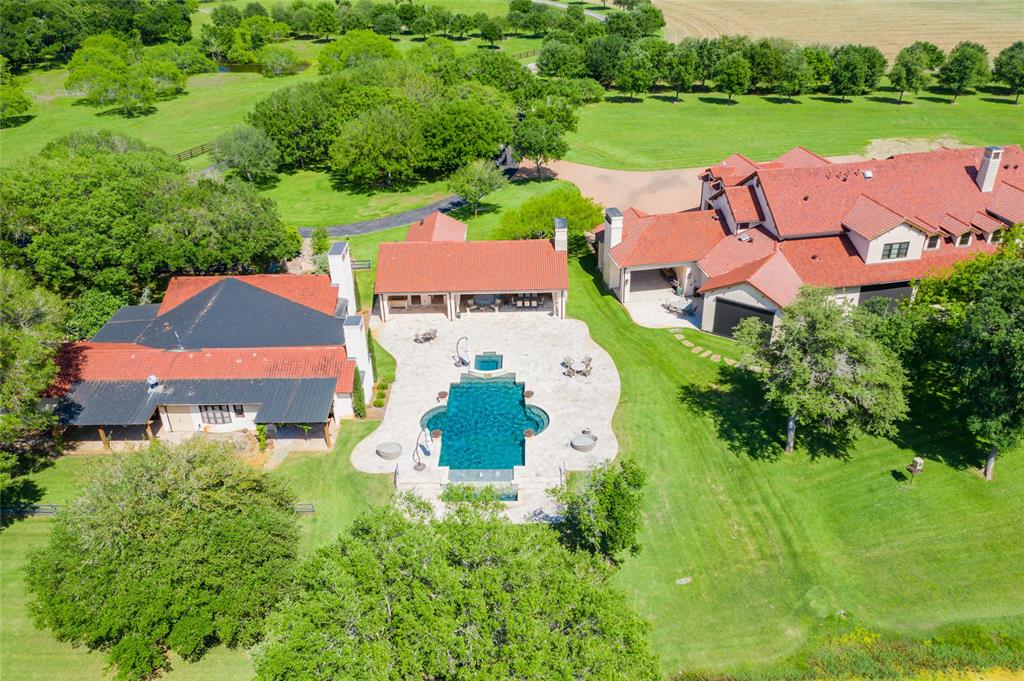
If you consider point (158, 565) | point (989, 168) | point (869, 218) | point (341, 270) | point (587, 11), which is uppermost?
point (587, 11)

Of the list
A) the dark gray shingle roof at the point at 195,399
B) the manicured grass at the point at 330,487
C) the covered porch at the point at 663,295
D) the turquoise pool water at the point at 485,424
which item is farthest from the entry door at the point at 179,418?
the covered porch at the point at 663,295

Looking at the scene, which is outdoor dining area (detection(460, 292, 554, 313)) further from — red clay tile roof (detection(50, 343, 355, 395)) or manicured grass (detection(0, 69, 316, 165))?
manicured grass (detection(0, 69, 316, 165))

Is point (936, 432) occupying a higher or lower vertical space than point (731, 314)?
lower

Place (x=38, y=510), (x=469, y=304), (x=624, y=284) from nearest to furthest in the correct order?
(x=38, y=510), (x=469, y=304), (x=624, y=284)

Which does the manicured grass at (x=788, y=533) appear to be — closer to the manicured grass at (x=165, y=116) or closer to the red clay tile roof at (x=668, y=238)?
the red clay tile roof at (x=668, y=238)

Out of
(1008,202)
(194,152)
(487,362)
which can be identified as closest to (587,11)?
(194,152)

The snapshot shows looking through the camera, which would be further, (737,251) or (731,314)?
(737,251)

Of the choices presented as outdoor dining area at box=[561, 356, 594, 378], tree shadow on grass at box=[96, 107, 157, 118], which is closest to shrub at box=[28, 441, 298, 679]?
outdoor dining area at box=[561, 356, 594, 378]

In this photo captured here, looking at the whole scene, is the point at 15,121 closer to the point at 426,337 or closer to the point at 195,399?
the point at 195,399
